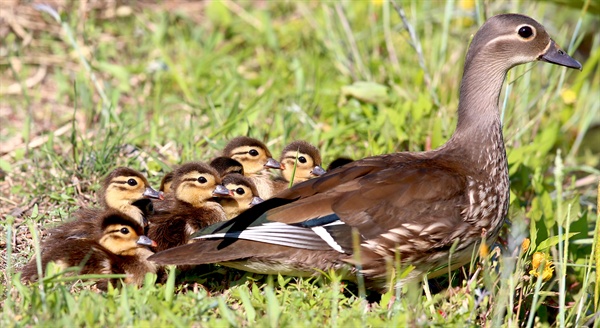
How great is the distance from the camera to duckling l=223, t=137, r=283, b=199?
5684mm

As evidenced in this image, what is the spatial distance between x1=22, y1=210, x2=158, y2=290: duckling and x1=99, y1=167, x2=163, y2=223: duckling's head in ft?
1.42

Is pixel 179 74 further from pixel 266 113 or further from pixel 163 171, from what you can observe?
pixel 163 171

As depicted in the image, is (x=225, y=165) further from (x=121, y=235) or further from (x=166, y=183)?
(x=121, y=235)

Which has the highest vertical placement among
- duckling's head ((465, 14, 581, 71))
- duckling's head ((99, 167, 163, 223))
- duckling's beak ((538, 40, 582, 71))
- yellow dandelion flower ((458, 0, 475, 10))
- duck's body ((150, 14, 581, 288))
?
yellow dandelion flower ((458, 0, 475, 10))

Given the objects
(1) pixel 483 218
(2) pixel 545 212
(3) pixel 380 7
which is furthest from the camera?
(3) pixel 380 7

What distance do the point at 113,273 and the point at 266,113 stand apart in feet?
9.76

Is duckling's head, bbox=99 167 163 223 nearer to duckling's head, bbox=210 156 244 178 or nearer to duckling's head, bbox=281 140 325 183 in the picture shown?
duckling's head, bbox=210 156 244 178

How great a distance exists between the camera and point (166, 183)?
18.2 feet

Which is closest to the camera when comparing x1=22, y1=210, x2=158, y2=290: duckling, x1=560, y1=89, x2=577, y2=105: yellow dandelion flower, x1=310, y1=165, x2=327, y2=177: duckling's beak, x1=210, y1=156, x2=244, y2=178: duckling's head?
x1=22, y1=210, x2=158, y2=290: duckling

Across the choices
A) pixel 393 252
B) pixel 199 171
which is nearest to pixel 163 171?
pixel 199 171

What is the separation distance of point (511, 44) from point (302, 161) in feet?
4.97

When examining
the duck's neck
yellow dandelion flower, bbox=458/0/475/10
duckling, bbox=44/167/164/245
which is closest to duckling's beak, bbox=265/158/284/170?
duckling, bbox=44/167/164/245

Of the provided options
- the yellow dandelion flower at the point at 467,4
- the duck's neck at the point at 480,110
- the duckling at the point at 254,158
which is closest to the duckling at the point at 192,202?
the duckling at the point at 254,158

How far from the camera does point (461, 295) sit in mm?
4430
